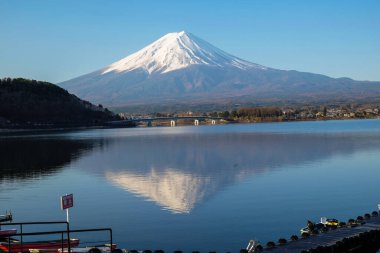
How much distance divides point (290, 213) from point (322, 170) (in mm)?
15041

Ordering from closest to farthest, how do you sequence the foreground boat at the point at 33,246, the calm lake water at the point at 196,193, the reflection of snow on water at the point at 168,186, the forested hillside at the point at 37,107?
the foreground boat at the point at 33,246
the calm lake water at the point at 196,193
the reflection of snow on water at the point at 168,186
the forested hillside at the point at 37,107

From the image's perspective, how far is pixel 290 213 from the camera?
71.0 feet

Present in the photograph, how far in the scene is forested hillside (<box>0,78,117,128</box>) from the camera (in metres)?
118

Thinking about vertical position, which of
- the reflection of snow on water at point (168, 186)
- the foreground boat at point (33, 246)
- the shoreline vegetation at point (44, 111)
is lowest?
the reflection of snow on water at point (168, 186)

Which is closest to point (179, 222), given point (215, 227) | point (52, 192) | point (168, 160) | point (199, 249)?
point (215, 227)

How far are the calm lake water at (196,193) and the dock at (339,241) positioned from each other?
166 centimetres

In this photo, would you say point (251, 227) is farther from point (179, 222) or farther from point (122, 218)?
point (122, 218)

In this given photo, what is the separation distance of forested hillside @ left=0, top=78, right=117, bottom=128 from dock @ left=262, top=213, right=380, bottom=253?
104 m

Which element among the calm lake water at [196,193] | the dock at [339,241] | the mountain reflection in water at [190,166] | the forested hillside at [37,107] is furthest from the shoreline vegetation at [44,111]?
the dock at [339,241]

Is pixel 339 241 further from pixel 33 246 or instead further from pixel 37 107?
pixel 37 107

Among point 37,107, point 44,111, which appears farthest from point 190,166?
point 44,111

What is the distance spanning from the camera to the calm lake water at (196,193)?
63.3 ft

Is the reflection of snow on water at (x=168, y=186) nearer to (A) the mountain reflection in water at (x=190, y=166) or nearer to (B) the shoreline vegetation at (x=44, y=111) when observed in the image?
(A) the mountain reflection in water at (x=190, y=166)

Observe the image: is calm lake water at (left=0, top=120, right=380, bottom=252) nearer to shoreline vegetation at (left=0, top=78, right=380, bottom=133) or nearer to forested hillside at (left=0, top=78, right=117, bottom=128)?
shoreline vegetation at (left=0, top=78, right=380, bottom=133)
